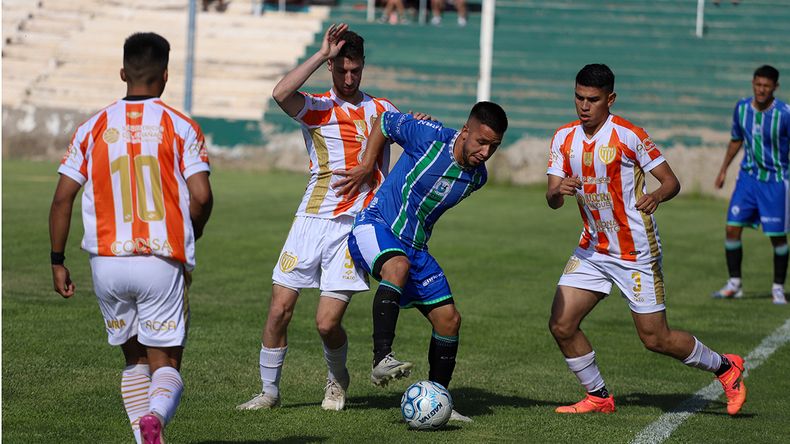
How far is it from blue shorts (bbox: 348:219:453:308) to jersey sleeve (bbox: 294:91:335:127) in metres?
0.83

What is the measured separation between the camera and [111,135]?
5.39 m

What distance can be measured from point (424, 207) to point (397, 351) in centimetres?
251

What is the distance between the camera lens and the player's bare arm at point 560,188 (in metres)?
7.07

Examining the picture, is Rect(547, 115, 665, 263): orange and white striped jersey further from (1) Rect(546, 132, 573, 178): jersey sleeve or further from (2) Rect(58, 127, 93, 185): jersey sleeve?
(2) Rect(58, 127, 93, 185): jersey sleeve

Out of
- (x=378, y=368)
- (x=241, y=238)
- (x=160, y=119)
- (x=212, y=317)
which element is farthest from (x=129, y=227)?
(x=241, y=238)

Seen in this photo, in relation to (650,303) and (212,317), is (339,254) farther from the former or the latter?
(212,317)

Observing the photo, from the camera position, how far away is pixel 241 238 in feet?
51.4

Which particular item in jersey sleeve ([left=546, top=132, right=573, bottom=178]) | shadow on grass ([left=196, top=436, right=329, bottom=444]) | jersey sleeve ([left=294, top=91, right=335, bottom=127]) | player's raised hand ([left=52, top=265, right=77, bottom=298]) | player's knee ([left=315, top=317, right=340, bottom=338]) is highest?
jersey sleeve ([left=294, top=91, right=335, bottom=127])

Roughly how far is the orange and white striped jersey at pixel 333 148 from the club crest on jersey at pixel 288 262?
0.29 metres

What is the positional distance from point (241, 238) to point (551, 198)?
8.83m

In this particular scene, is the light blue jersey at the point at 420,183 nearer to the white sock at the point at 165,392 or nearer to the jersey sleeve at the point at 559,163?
the jersey sleeve at the point at 559,163

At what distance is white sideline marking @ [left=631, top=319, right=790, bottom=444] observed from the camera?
684 cm

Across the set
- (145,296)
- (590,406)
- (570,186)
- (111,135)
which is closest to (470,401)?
(590,406)

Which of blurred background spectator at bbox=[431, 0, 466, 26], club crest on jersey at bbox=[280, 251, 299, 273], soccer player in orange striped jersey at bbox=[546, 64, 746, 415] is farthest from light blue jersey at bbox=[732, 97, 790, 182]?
blurred background spectator at bbox=[431, 0, 466, 26]
